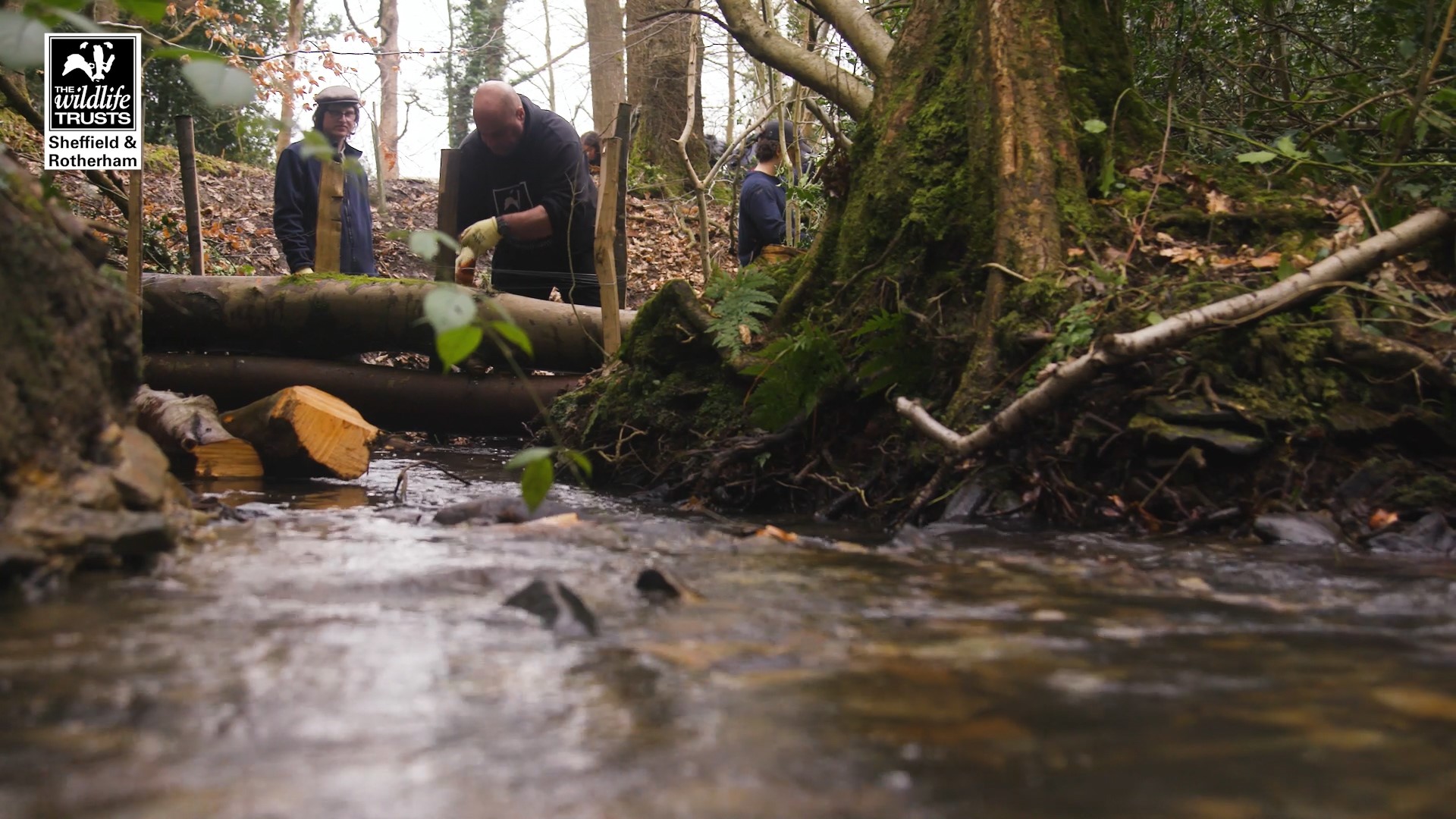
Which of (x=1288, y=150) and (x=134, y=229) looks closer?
(x=1288, y=150)

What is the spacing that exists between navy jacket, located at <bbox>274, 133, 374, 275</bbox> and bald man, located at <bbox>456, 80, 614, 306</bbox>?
102cm

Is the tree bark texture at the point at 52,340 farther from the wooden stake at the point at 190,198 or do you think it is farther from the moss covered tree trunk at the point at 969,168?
the wooden stake at the point at 190,198

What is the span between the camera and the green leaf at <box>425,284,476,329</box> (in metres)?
2.05

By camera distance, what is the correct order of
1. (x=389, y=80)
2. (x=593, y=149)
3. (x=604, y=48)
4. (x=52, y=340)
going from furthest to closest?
(x=389, y=80)
(x=604, y=48)
(x=593, y=149)
(x=52, y=340)

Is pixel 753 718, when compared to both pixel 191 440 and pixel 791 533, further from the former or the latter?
pixel 191 440

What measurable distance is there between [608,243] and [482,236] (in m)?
1.16

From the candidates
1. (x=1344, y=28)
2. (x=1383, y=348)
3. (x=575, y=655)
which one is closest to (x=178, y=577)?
(x=575, y=655)

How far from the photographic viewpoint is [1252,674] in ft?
6.61

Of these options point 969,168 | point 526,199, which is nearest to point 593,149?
point 526,199

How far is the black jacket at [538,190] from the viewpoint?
338 inches

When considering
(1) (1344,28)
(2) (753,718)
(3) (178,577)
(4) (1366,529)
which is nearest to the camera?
(2) (753,718)

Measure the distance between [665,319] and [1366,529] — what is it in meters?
3.67

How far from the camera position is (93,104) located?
260 inches

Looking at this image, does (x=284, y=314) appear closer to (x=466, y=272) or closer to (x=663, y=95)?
(x=466, y=272)
